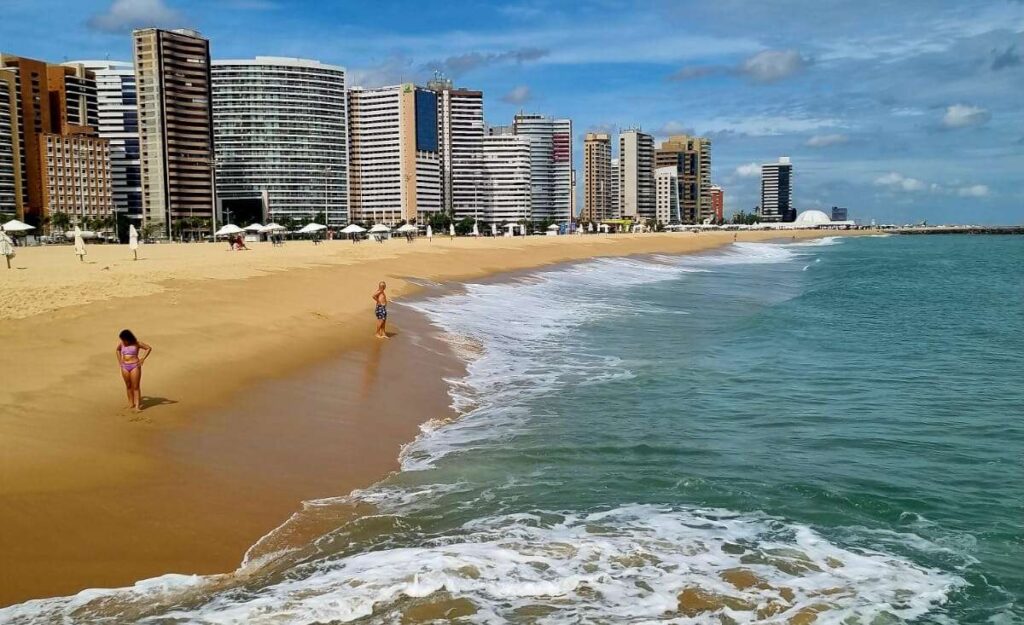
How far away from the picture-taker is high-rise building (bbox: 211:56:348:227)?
145 meters

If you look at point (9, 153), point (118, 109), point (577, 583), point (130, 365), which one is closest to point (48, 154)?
point (9, 153)

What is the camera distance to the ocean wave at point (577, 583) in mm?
5973

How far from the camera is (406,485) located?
9.00 meters

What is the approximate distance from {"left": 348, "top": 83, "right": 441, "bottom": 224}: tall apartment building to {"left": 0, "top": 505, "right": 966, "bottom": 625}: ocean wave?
15765 centimetres

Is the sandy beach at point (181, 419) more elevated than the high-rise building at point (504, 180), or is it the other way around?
the high-rise building at point (504, 180)

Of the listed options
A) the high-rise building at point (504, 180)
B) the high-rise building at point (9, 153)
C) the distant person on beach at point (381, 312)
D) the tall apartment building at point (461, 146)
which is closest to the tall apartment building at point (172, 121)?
the high-rise building at point (9, 153)

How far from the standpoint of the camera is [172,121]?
397 feet

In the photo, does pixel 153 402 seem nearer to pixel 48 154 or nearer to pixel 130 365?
pixel 130 365

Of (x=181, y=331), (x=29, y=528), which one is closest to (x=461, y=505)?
(x=29, y=528)

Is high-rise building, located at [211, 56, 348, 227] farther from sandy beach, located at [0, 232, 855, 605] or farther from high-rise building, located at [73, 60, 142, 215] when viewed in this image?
sandy beach, located at [0, 232, 855, 605]

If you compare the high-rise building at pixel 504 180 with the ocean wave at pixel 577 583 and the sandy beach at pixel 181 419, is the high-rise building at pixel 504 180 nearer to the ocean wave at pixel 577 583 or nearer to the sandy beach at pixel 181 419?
the sandy beach at pixel 181 419

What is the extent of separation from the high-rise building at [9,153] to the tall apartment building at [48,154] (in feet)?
0.64

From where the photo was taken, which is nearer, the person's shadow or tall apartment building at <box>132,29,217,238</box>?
the person's shadow

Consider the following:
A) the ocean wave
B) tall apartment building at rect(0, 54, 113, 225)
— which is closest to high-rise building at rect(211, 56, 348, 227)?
tall apartment building at rect(0, 54, 113, 225)
